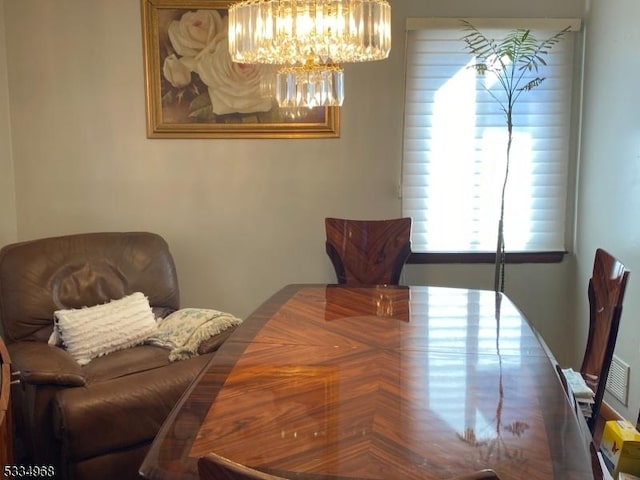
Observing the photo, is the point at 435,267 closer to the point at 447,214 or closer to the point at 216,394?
the point at 447,214

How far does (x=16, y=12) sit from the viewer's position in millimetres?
3404

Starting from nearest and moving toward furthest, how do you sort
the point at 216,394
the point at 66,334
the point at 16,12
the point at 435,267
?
the point at 216,394
the point at 66,334
the point at 16,12
the point at 435,267

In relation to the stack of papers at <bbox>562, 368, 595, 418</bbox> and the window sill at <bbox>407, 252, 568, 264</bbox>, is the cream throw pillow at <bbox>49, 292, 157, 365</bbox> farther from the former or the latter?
the stack of papers at <bbox>562, 368, 595, 418</bbox>

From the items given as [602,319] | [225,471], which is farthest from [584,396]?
[225,471]

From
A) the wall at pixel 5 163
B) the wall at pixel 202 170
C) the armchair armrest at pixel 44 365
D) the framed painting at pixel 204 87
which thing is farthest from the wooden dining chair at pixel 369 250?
the wall at pixel 5 163

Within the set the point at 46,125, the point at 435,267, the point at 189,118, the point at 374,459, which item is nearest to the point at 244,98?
the point at 189,118

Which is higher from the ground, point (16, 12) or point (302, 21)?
point (16, 12)

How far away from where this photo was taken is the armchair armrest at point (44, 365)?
238cm

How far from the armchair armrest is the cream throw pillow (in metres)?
0.07

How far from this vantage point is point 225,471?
99 centimetres

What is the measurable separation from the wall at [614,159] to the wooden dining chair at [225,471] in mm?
2404

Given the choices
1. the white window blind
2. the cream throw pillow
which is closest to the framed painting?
the white window blind

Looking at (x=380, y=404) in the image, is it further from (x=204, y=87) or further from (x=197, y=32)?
(x=197, y=32)

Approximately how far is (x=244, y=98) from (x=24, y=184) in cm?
128
